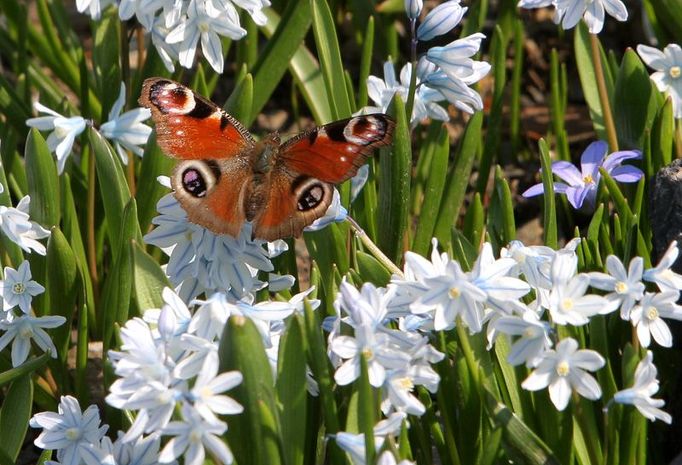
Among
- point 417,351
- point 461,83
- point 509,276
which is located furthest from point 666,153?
point 417,351

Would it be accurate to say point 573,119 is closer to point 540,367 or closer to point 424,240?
point 424,240

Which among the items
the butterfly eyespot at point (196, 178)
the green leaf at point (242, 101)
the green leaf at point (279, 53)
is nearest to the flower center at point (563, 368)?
the butterfly eyespot at point (196, 178)

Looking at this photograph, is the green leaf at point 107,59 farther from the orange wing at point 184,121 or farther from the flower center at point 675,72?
the flower center at point 675,72

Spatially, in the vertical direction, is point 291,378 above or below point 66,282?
above

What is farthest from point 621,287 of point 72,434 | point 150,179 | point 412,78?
point 150,179

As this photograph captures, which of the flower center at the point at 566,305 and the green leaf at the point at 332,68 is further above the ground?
the flower center at the point at 566,305

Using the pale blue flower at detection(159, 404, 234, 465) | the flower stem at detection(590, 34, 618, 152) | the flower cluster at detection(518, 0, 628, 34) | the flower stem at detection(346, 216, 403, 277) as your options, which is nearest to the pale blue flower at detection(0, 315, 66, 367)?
the flower stem at detection(346, 216, 403, 277)
